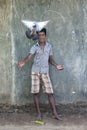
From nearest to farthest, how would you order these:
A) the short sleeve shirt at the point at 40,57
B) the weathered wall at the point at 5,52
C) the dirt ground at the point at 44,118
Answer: the dirt ground at the point at 44,118
the short sleeve shirt at the point at 40,57
the weathered wall at the point at 5,52

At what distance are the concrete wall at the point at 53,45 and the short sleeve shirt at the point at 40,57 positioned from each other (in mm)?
362

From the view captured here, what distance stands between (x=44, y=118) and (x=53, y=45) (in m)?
1.35

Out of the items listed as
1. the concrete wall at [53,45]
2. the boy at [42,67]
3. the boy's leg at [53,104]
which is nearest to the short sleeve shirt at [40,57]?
the boy at [42,67]

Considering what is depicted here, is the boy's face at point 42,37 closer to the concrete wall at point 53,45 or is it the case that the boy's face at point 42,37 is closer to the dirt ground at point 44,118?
the concrete wall at point 53,45

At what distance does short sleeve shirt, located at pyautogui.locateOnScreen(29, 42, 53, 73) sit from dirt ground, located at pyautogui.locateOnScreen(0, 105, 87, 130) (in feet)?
2.70

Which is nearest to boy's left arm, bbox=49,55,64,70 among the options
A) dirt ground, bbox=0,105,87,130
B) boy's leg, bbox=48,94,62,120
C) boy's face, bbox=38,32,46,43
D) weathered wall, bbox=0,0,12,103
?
boy's face, bbox=38,32,46,43

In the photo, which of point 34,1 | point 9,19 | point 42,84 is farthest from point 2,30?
point 42,84

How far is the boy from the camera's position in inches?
271

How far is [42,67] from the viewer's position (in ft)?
22.7

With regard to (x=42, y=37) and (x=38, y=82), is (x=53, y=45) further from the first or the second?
Answer: (x=38, y=82)

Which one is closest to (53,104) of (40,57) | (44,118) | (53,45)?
(44,118)

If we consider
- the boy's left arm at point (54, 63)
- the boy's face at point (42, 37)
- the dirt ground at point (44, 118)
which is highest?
the boy's face at point (42, 37)

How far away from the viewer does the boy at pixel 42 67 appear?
6.88m

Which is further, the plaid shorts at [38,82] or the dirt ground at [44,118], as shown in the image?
the plaid shorts at [38,82]
